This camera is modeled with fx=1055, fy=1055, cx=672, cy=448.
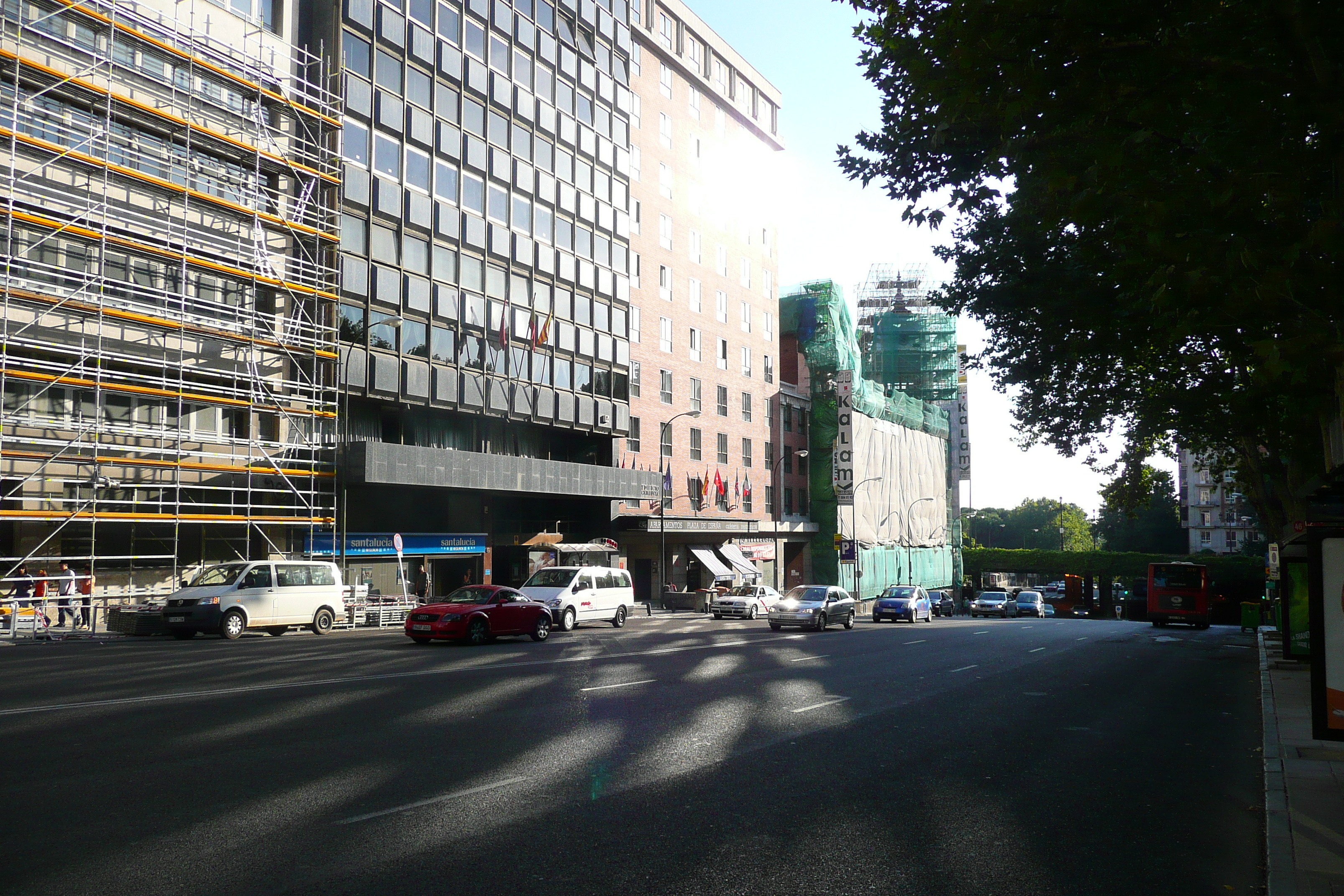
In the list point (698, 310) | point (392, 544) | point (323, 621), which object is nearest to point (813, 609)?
point (323, 621)

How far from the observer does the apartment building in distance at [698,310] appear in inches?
2112

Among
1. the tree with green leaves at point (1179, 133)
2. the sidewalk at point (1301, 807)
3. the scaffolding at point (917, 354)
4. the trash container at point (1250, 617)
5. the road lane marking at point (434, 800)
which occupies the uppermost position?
the scaffolding at point (917, 354)

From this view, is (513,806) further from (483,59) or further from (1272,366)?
(483,59)

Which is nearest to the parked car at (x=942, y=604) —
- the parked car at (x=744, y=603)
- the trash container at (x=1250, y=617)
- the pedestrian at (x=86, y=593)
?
the parked car at (x=744, y=603)

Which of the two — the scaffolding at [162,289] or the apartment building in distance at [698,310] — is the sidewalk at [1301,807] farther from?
the apartment building in distance at [698,310]

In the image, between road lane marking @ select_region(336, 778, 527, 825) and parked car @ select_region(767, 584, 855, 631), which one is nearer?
road lane marking @ select_region(336, 778, 527, 825)

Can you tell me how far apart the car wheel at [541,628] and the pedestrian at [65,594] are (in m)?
11.0

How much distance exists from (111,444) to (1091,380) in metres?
24.4

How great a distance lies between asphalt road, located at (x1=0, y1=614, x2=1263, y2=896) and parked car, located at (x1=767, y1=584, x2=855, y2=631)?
49.3 feet

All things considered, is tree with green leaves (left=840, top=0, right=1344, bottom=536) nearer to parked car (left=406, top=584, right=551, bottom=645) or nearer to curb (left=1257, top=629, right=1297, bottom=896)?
curb (left=1257, top=629, right=1297, bottom=896)

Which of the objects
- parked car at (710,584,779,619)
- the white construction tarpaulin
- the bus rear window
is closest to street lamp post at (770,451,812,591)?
the white construction tarpaulin

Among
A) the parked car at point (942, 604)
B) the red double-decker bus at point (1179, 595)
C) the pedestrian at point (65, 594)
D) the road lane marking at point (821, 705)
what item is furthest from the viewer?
the parked car at point (942, 604)

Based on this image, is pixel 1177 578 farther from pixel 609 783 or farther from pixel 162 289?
pixel 609 783

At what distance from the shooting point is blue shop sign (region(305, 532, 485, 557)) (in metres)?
33.8
